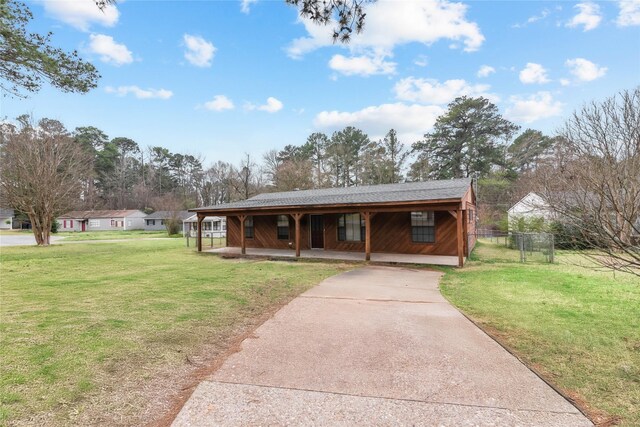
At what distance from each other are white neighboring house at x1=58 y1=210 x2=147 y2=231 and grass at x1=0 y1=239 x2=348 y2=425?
41.3m

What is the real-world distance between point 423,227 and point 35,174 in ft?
71.3

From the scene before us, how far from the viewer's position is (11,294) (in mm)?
6586

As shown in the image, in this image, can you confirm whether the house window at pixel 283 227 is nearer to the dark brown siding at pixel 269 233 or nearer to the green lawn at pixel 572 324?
the dark brown siding at pixel 269 233

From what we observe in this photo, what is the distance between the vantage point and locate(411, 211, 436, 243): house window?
41.8 feet

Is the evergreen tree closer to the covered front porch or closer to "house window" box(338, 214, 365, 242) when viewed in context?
"house window" box(338, 214, 365, 242)

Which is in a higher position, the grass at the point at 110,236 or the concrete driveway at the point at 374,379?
the grass at the point at 110,236

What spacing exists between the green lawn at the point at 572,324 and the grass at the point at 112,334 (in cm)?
343

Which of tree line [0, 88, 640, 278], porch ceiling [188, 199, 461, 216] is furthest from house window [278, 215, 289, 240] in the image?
tree line [0, 88, 640, 278]

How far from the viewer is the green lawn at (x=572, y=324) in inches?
112

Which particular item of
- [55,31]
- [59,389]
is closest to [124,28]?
[55,31]

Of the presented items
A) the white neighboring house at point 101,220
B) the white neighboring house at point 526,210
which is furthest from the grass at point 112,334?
the white neighboring house at point 101,220

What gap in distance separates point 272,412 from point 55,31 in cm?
696

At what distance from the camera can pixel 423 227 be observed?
12.9 meters

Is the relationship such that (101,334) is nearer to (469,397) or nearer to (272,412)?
(272,412)
